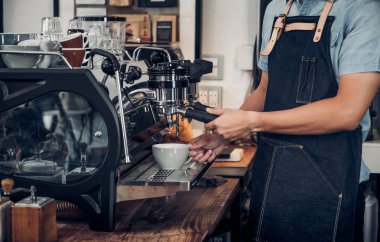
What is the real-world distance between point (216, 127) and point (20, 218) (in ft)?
2.07

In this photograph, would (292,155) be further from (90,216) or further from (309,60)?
(90,216)

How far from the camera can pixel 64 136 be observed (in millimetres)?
1697

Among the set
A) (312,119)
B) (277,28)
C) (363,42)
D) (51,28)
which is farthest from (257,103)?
(51,28)

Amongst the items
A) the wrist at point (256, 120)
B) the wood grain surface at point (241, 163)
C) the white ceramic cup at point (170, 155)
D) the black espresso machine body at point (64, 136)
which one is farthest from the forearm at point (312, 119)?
the wood grain surface at point (241, 163)

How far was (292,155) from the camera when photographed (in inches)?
78.9

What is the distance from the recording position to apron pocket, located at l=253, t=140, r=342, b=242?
6.48 feet

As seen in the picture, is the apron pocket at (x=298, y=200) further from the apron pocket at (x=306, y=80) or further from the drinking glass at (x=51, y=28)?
the drinking glass at (x=51, y=28)

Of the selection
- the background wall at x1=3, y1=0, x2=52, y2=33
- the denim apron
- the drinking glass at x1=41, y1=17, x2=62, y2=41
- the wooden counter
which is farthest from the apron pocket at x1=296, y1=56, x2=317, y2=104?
the background wall at x1=3, y1=0, x2=52, y2=33

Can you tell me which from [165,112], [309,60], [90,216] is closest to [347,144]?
[309,60]

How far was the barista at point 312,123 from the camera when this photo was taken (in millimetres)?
1871

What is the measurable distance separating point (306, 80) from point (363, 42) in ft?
0.68

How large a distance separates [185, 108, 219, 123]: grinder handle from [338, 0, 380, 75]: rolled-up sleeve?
0.39 metres

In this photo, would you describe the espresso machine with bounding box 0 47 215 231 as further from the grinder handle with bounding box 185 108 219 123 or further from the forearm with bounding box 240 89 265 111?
the forearm with bounding box 240 89 265 111

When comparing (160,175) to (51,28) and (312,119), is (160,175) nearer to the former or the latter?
(312,119)
